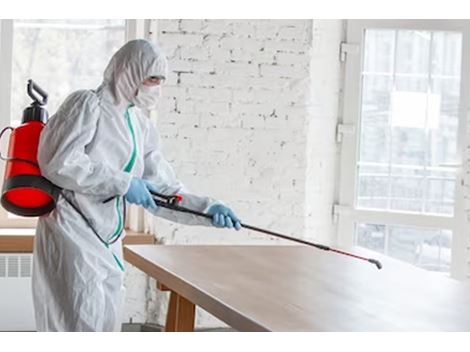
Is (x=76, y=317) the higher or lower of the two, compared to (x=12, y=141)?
lower

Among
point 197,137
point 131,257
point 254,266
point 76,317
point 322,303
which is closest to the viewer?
point 322,303

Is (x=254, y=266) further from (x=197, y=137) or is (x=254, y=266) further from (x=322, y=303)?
(x=197, y=137)

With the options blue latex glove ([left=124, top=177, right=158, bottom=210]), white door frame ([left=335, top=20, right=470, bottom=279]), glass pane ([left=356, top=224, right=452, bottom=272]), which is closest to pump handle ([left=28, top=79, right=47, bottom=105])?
blue latex glove ([left=124, top=177, right=158, bottom=210])

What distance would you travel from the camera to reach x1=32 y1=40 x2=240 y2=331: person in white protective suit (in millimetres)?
2506

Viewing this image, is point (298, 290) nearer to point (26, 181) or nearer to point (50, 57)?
point (26, 181)

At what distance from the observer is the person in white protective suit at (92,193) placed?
8.22 ft

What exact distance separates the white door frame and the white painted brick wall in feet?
0.68

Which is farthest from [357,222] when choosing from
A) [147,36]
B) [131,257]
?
[131,257]

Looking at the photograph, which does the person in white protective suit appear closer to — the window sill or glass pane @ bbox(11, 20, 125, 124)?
the window sill

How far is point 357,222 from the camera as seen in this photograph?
4484 millimetres

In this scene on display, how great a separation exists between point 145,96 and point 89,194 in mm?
358

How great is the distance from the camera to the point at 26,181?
8.34 feet

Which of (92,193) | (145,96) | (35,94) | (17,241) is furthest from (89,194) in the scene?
(17,241)
